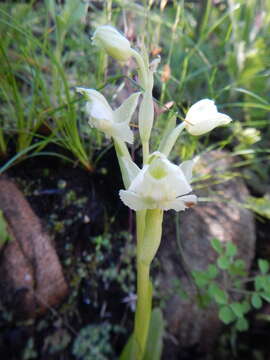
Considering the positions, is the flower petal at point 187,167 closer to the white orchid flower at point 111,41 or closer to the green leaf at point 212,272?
the white orchid flower at point 111,41

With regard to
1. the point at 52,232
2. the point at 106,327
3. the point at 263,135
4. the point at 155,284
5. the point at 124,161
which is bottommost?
the point at 106,327

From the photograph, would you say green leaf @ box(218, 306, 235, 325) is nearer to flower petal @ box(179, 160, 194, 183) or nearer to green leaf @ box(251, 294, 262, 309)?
green leaf @ box(251, 294, 262, 309)

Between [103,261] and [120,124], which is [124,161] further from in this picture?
[103,261]

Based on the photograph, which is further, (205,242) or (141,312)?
(205,242)

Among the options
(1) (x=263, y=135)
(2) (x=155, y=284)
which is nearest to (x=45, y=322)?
(2) (x=155, y=284)

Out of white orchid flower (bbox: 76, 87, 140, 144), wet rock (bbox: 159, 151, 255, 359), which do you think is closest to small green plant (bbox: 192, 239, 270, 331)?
wet rock (bbox: 159, 151, 255, 359)

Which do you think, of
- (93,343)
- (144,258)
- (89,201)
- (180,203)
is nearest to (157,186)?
(180,203)

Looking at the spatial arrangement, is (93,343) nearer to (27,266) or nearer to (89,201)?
(27,266)
